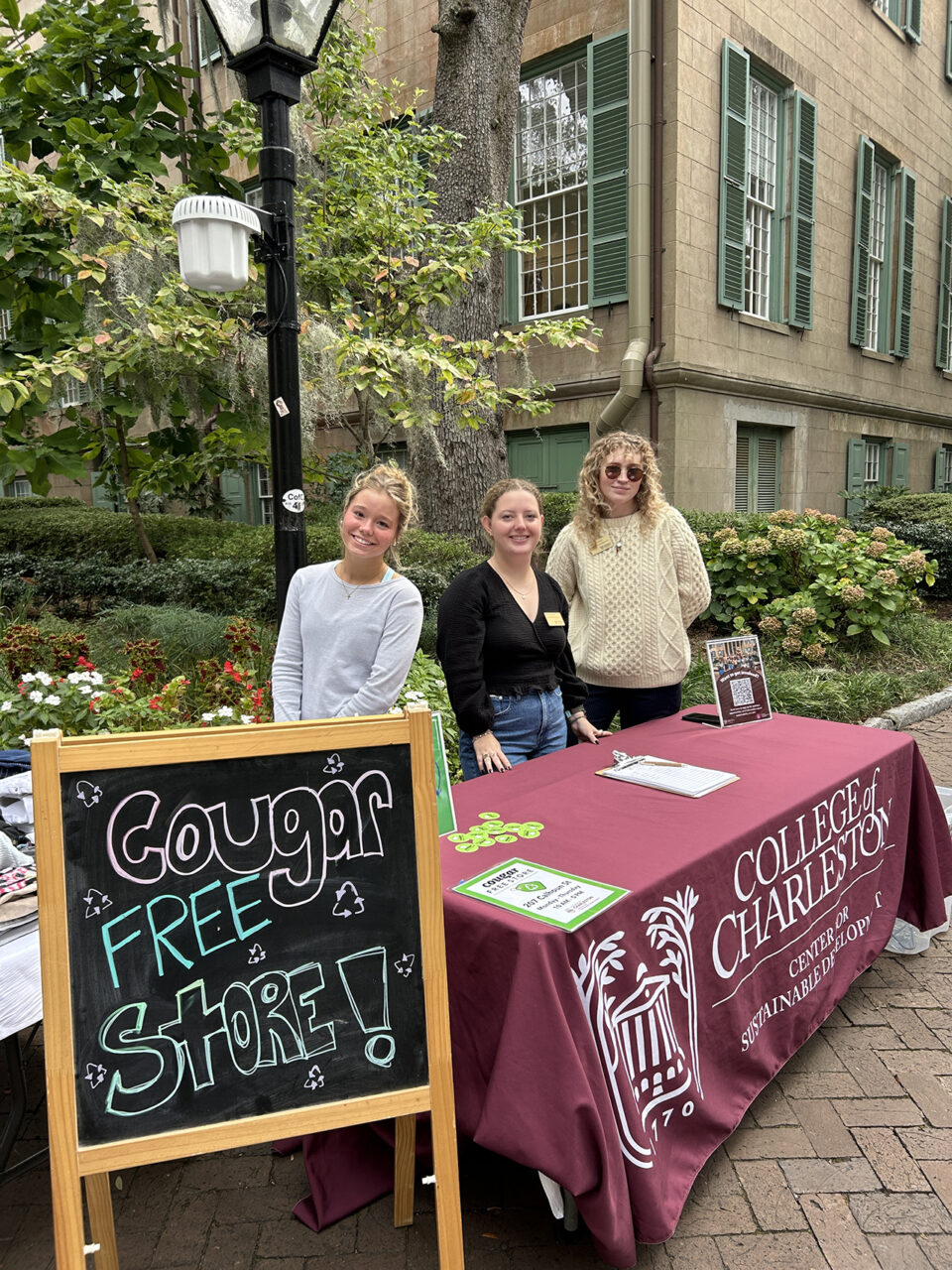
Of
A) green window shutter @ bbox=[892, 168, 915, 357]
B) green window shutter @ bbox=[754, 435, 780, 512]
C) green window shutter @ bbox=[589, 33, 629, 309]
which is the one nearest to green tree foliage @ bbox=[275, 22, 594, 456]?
green window shutter @ bbox=[589, 33, 629, 309]

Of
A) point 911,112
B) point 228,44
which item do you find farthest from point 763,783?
point 911,112

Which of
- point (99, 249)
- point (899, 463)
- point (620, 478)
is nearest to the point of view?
point (620, 478)

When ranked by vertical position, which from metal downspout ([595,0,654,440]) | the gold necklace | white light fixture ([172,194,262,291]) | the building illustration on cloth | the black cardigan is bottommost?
the building illustration on cloth

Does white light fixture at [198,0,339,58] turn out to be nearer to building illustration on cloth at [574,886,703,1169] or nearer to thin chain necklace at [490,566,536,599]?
thin chain necklace at [490,566,536,599]

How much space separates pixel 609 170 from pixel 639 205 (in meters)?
0.85

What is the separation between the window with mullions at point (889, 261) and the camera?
561 inches

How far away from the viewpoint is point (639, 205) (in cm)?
1019

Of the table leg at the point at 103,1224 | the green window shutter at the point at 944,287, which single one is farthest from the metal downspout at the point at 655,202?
the table leg at the point at 103,1224

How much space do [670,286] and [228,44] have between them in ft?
25.7

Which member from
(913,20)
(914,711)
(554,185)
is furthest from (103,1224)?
(913,20)

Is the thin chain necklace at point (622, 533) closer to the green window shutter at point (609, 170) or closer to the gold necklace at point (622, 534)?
the gold necklace at point (622, 534)

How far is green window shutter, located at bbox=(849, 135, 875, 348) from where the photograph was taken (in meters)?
13.3

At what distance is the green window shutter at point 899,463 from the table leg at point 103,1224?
16188 millimetres

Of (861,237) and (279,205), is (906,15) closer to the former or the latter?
(861,237)
